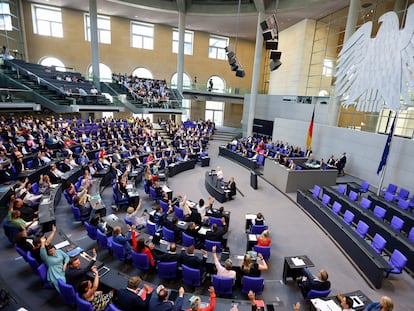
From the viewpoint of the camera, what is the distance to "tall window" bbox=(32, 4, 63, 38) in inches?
909

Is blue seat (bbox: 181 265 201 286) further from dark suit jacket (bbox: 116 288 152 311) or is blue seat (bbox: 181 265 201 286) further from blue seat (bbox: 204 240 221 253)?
dark suit jacket (bbox: 116 288 152 311)

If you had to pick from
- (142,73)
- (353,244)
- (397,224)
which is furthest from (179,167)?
(142,73)

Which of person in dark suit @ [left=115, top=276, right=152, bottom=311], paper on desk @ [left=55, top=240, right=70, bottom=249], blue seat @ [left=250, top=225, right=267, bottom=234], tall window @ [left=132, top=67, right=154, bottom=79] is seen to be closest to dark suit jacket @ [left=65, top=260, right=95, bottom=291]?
person in dark suit @ [left=115, top=276, right=152, bottom=311]

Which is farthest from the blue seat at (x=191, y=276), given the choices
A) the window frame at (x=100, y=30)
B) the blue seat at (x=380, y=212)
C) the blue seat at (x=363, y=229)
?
the window frame at (x=100, y=30)

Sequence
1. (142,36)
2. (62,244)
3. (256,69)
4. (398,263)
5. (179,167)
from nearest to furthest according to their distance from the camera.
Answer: (62,244)
(398,263)
(179,167)
(256,69)
(142,36)

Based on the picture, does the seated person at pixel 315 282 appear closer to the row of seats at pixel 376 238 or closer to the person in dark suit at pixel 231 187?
the row of seats at pixel 376 238

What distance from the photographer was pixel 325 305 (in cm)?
423

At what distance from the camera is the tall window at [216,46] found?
3155 centimetres

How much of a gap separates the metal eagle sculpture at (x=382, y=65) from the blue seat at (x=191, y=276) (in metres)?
8.67

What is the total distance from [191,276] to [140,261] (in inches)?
46.9

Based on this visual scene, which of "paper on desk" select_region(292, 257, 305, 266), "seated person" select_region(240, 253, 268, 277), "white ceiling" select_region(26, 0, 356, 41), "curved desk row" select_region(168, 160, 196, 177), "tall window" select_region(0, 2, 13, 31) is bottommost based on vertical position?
"curved desk row" select_region(168, 160, 196, 177)

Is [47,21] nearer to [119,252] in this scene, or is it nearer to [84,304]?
[119,252]

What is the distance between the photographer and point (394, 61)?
8.81 m

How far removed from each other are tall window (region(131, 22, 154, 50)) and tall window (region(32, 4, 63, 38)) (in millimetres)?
7070
